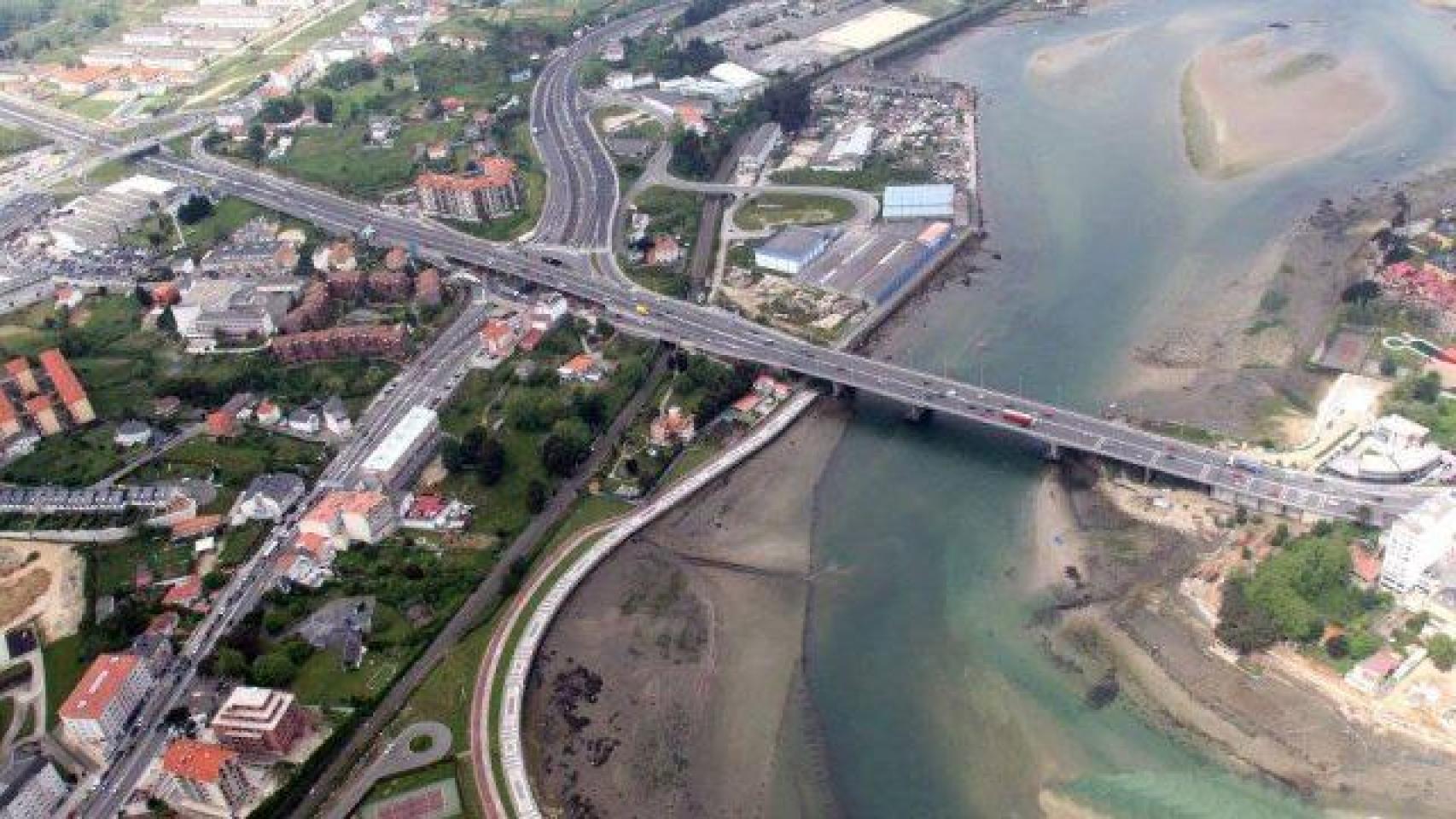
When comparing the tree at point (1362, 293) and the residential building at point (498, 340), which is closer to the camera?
the tree at point (1362, 293)

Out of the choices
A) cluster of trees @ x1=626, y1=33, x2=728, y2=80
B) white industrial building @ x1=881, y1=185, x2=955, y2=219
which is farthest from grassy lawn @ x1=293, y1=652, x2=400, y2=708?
cluster of trees @ x1=626, y1=33, x2=728, y2=80

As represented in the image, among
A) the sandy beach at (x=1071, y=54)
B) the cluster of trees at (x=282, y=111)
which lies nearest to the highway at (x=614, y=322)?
the cluster of trees at (x=282, y=111)

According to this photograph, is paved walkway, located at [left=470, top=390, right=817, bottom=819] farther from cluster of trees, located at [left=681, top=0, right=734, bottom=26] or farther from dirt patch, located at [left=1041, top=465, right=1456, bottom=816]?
cluster of trees, located at [left=681, top=0, right=734, bottom=26]

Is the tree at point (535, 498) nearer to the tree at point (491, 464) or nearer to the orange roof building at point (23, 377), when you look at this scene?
the tree at point (491, 464)

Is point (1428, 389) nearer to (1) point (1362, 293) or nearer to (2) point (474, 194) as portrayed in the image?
(1) point (1362, 293)

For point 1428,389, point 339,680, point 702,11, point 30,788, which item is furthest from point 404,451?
point 702,11
